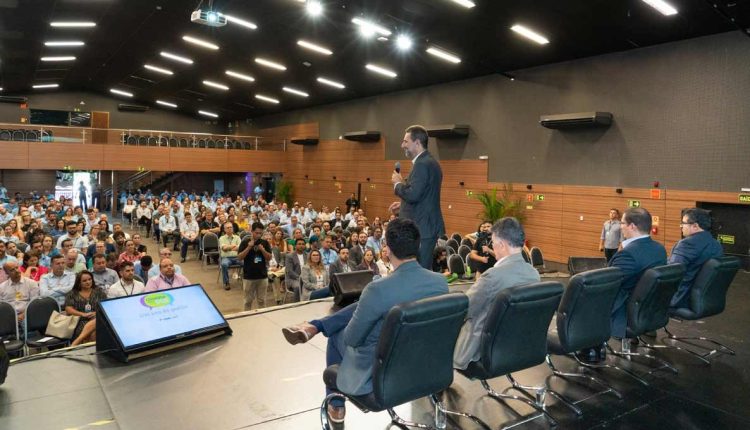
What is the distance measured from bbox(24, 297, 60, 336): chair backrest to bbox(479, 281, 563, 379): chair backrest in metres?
4.32

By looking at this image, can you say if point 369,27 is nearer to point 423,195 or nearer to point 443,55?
point 443,55

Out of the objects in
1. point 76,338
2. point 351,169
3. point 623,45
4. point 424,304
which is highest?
point 623,45

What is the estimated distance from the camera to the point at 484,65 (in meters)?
12.4

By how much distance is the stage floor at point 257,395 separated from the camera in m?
2.77

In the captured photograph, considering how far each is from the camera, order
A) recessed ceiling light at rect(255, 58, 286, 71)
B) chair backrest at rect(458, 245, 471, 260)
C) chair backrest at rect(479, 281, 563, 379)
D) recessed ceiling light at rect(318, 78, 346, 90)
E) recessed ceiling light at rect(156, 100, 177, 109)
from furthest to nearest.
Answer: recessed ceiling light at rect(156, 100, 177, 109), recessed ceiling light at rect(318, 78, 346, 90), recessed ceiling light at rect(255, 58, 286, 71), chair backrest at rect(458, 245, 471, 260), chair backrest at rect(479, 281, 563, 379)

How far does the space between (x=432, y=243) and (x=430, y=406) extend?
1.04 m

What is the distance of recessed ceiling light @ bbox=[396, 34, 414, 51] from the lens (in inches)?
436

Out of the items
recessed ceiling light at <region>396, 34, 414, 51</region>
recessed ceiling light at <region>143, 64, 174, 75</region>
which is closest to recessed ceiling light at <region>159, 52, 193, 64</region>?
recessed ceiling light at <region>143, 64, 174, 75</region>

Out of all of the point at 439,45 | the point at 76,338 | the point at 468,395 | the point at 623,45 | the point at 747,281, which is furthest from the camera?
the point at 439,45

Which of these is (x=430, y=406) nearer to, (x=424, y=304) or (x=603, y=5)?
(x=424, y=304)

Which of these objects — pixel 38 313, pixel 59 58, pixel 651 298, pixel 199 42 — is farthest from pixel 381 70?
pixel 651 298

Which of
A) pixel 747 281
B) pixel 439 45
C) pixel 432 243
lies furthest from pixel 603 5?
pixel 432 243

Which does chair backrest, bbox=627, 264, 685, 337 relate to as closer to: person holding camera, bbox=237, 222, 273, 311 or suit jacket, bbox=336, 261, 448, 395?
suit jacket, bbox=336, 261, 448, 395

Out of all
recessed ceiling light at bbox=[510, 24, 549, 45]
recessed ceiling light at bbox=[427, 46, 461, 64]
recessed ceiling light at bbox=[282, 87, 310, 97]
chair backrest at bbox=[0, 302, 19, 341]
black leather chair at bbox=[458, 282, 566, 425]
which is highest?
recessed ceiling light at bbox=[282, 87, 310, 97]
